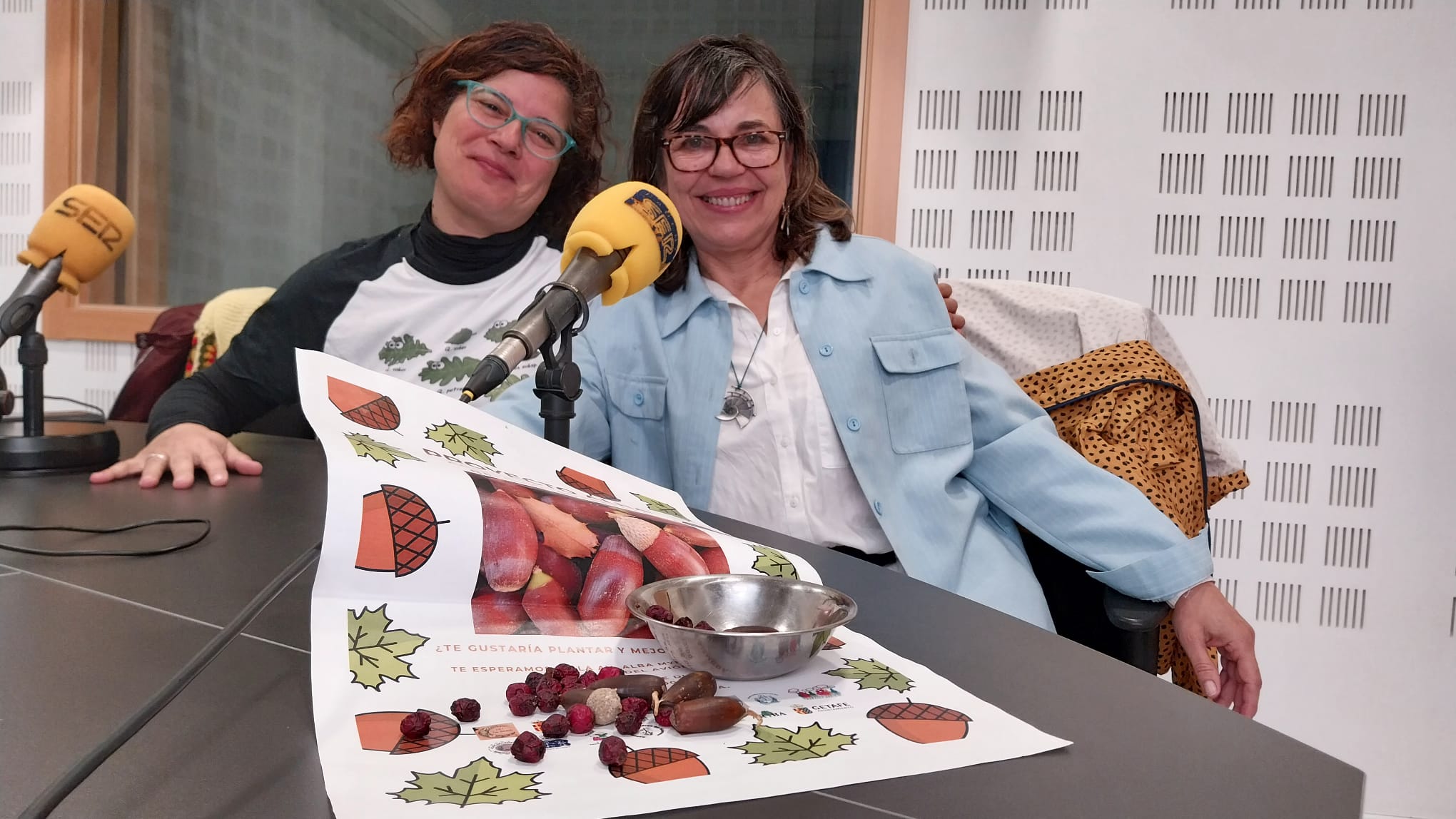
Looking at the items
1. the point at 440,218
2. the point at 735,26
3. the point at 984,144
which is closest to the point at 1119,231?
the point at 984,144

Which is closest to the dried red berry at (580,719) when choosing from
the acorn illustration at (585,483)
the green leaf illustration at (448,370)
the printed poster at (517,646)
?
the printed poster at (517,646)

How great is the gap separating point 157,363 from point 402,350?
47.8 inches

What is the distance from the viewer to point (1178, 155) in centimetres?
253

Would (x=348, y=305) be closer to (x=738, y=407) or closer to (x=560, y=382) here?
(x=738, y=407)

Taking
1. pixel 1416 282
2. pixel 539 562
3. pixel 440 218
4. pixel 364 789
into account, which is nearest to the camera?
pixel 364 789

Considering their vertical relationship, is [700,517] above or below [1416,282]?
below

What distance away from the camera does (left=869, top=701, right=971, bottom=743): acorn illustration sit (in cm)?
56

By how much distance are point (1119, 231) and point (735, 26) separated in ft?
3.88

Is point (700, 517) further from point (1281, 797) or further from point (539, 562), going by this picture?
point (1281, 797)

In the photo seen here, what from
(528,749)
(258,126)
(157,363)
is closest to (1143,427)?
(528,749)

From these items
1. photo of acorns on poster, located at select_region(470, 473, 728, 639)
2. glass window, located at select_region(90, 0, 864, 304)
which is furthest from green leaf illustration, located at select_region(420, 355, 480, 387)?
glass window, located at select_region(90, 0, 864, 304)

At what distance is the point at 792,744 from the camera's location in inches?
21.4

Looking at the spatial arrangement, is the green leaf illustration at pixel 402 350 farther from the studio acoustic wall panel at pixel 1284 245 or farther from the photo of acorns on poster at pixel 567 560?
the studio acoustic wall panel at pixel 1284 245

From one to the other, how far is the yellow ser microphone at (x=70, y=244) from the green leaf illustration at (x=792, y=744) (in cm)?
119
